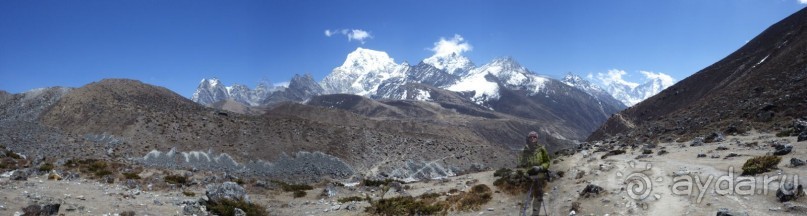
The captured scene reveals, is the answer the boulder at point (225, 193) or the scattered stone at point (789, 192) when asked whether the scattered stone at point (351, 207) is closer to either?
the boulder at point (225, 193)

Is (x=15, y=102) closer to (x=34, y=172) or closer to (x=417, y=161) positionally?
(x=34, y=172)

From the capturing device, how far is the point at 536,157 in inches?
590

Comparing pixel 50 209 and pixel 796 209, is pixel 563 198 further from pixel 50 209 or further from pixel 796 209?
pixel 50 209

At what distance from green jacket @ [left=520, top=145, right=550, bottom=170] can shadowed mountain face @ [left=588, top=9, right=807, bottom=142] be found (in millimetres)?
36129

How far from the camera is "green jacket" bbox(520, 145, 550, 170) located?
15.0m

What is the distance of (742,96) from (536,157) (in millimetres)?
60555

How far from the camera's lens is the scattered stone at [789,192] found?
46.8ft

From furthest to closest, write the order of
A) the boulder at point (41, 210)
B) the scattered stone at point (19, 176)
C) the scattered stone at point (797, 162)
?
the scattered stone at point (19, 176) → the scattered stone at point (797, 162) → the boulder at point (41, 210)

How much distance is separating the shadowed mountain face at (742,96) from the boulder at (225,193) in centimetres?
4400

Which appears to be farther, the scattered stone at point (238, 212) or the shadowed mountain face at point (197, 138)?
the shadowed mountain face at point (197, 138)

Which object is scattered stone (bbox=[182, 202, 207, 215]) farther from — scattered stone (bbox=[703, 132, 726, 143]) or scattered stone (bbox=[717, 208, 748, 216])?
scattered stone (bbox=[703, 132, 726, 143])

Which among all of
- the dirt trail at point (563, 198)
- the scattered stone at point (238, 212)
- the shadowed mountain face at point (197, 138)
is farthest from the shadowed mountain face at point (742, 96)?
the scattered stone at point (238, 212)

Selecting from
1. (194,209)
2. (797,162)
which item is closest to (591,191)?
(797,162)

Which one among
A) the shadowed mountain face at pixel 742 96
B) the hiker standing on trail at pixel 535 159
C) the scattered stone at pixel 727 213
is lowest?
the scattered stone at pixel 727 213
